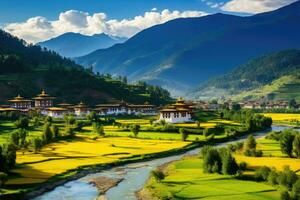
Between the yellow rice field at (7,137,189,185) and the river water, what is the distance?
3.25 m

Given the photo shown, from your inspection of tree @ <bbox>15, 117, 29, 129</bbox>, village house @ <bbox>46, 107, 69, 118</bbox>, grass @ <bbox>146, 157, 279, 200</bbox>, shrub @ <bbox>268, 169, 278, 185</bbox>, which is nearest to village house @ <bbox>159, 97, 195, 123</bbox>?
village house @ <bbox>46, 107, 69, 118</bbox>

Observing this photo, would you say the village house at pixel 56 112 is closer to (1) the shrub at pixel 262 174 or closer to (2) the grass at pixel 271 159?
(2) the grass at pixel 271 159

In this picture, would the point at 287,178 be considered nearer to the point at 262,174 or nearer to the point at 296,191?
the point at 296,191

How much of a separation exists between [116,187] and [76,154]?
21511 millimetres

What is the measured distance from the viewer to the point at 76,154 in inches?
3255

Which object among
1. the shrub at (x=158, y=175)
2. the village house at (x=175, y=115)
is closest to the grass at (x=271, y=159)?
the shrub at (x=158, y=175)

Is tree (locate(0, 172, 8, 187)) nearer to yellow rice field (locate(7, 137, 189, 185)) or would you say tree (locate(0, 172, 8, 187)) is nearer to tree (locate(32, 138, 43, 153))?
yellow rice field (locate(7, 137, 189, 185))

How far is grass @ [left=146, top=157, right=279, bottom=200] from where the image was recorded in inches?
2066

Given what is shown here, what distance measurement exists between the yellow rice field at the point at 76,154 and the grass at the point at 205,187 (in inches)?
538

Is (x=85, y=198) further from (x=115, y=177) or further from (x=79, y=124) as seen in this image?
(x=79, y=124)

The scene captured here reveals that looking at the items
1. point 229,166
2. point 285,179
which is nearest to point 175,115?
point 229,166

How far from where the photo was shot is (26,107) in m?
156

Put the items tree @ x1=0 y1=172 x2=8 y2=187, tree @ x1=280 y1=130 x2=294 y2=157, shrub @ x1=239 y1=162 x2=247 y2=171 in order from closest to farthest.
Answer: tree @ x1=0 y1=172 x2=8 y2=187
shrub @ x1=239 y1=162 x2=247 y2=171
tree @ x1=280 y1=130 x2=294 y2=157

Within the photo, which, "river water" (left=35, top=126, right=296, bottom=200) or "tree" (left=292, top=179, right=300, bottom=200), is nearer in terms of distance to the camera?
"tree" (left=292, top=179, right=300, bottom=200)
